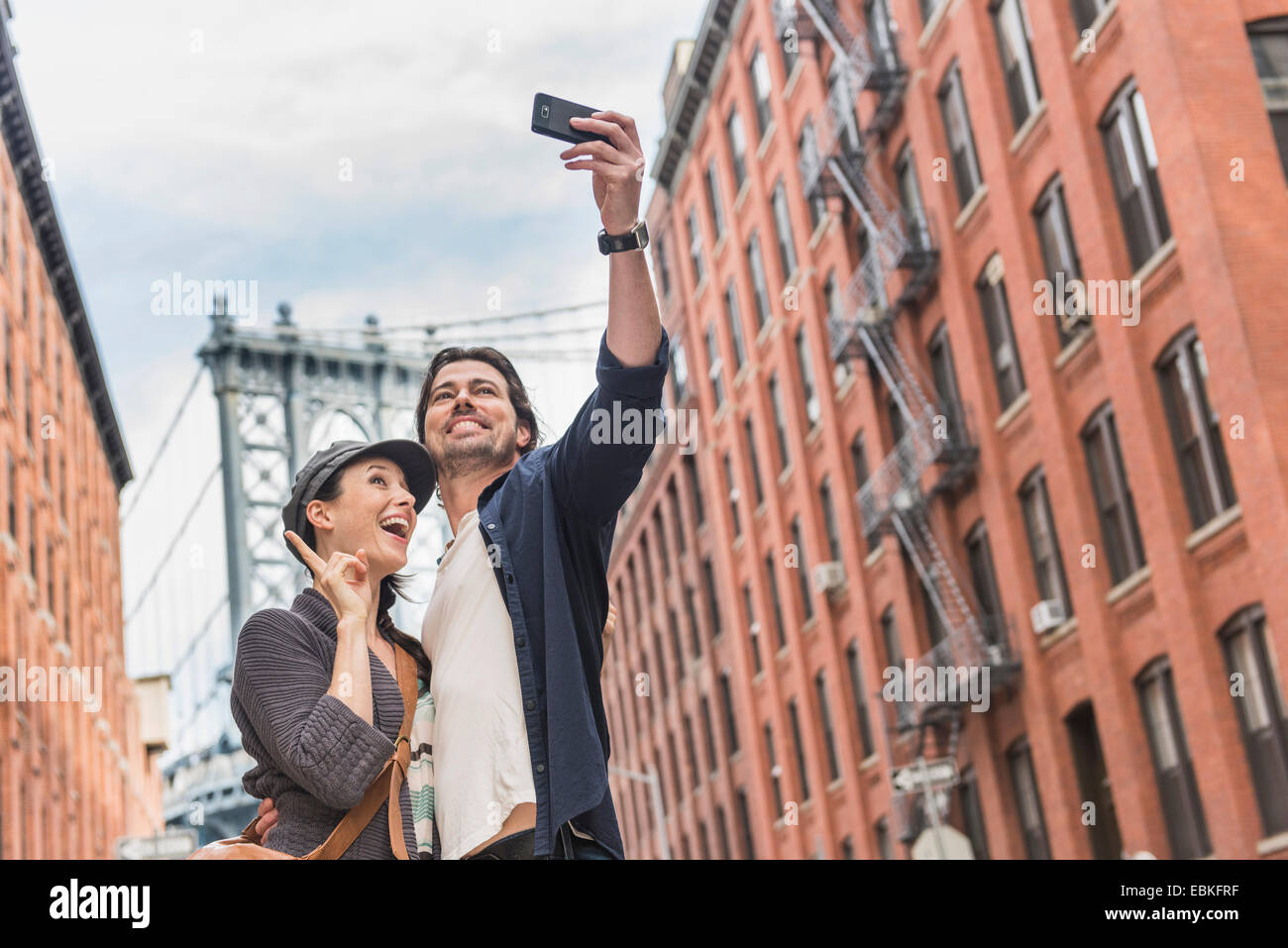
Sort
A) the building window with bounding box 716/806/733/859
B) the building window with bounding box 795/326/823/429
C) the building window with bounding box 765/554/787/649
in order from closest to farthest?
the building window with bounding box 795/326/823/429 < the building window with bounding box 765/554/787/649 < the building window with bounding box 716/806/733/859

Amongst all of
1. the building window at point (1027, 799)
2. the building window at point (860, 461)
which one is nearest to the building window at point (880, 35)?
the building window at point (860, 461)

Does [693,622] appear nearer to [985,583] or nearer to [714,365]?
[714,365]

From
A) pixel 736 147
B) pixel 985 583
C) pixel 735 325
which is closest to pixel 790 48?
pixel 736 147

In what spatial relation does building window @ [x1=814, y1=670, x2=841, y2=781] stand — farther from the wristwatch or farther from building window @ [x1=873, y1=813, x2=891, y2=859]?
the wristwatch

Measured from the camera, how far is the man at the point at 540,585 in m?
2.82

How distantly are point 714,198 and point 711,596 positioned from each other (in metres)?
13.2

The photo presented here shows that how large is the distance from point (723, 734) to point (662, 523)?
1088 centimetres

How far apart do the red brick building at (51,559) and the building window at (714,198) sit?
21130 mm

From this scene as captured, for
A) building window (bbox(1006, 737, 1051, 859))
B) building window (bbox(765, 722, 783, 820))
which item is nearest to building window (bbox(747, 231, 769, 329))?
building window (bbox(765, 722, 783, 820))

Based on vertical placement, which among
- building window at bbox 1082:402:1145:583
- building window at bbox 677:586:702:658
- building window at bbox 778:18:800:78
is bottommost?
building window at bbox 1082:402:1145:583

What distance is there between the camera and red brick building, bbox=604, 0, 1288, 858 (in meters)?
22.0

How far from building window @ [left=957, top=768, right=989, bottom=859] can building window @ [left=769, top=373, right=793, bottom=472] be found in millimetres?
13654
